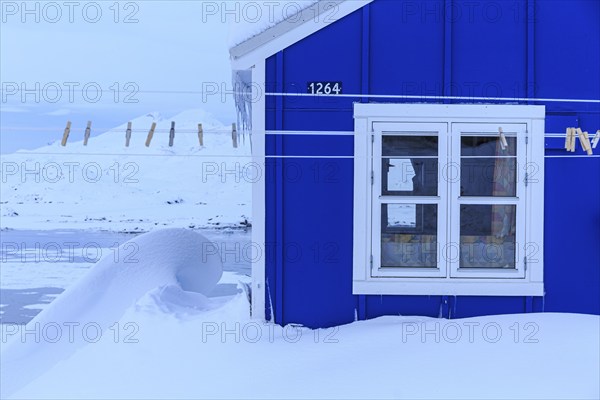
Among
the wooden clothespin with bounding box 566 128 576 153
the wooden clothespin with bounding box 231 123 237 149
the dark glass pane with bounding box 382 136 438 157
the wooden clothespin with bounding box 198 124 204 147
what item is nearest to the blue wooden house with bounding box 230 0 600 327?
the dark glass pane with bounding box 382 136 438 157

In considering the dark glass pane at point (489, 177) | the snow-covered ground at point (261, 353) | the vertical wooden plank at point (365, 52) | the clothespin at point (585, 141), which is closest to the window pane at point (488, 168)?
the dark glass pane at point (489, 177)

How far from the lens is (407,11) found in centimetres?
532

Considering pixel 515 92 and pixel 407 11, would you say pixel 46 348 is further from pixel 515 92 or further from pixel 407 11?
pixel 515 92

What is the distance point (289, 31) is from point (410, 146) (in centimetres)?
137

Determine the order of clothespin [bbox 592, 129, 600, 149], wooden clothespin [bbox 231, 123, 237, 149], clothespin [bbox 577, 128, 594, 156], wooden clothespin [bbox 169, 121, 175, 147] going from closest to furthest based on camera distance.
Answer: wooden clothespin [bbox 169, 121, 175, 147]
wooden clothespin [bbox 231, 123, 237, 149]
clothespin [bbox 577, 128, 594, 156]
clothespin [bbox 592, 129, 600, 149]

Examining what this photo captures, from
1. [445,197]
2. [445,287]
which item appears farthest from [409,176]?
[445,287]

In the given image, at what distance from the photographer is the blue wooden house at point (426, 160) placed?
5.27 metres

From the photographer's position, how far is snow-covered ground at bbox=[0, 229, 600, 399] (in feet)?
13.6

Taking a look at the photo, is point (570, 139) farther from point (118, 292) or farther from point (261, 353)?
point (118, 292)

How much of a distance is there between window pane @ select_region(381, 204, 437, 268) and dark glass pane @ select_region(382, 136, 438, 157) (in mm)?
442

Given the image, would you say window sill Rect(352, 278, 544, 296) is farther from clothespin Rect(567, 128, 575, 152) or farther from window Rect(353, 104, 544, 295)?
clothespin Rect(567, 128, 575, 152)

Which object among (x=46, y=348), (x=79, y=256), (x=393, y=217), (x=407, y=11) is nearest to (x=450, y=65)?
(x=407, y=11)

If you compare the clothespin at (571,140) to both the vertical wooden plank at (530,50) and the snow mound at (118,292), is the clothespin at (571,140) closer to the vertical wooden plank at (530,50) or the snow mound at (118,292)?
the vertical wooden plank at (530,50)

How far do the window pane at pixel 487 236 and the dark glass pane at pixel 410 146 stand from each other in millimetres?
557
